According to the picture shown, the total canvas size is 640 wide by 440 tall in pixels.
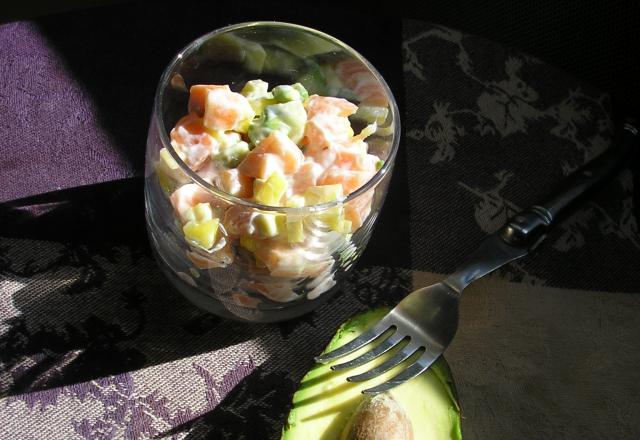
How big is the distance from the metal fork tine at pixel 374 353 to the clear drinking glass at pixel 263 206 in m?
0.08

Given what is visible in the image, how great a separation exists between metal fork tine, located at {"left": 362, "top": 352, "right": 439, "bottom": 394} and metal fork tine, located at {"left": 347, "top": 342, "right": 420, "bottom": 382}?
1cm

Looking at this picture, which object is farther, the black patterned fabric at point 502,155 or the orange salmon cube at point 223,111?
the black patterned fabric at point 502,155

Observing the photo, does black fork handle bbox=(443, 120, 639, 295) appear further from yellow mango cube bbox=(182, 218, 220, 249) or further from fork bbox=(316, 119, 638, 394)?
yellow mango cube bbox=(182, 218, 220, 249)

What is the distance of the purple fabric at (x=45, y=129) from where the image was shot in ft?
2.79

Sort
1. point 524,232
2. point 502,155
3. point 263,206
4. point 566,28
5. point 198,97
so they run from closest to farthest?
point 263,206 < point 198,97 < point 524,232 < point 502,155 < point 566,28

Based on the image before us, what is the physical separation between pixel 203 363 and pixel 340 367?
5.5 inches

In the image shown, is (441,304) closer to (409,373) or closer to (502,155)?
(409,373)

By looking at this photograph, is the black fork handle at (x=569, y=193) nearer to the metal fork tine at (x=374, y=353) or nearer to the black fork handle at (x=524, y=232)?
the black fork handle at (x=524, y=232)

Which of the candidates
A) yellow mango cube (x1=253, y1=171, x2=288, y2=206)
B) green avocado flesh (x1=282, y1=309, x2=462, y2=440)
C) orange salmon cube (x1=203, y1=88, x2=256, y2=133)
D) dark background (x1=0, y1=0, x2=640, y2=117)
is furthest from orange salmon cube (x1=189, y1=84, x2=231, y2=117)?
dark background (x1=0, y1=0, x2=640, y2=117)

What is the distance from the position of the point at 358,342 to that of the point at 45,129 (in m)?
0.44

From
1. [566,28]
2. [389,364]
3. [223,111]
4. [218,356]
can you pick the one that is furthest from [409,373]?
[566,28]

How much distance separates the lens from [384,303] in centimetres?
83

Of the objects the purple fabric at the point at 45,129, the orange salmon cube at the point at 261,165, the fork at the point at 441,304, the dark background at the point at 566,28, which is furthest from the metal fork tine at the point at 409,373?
the dark background at the point at 566,28

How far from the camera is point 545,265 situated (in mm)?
900
